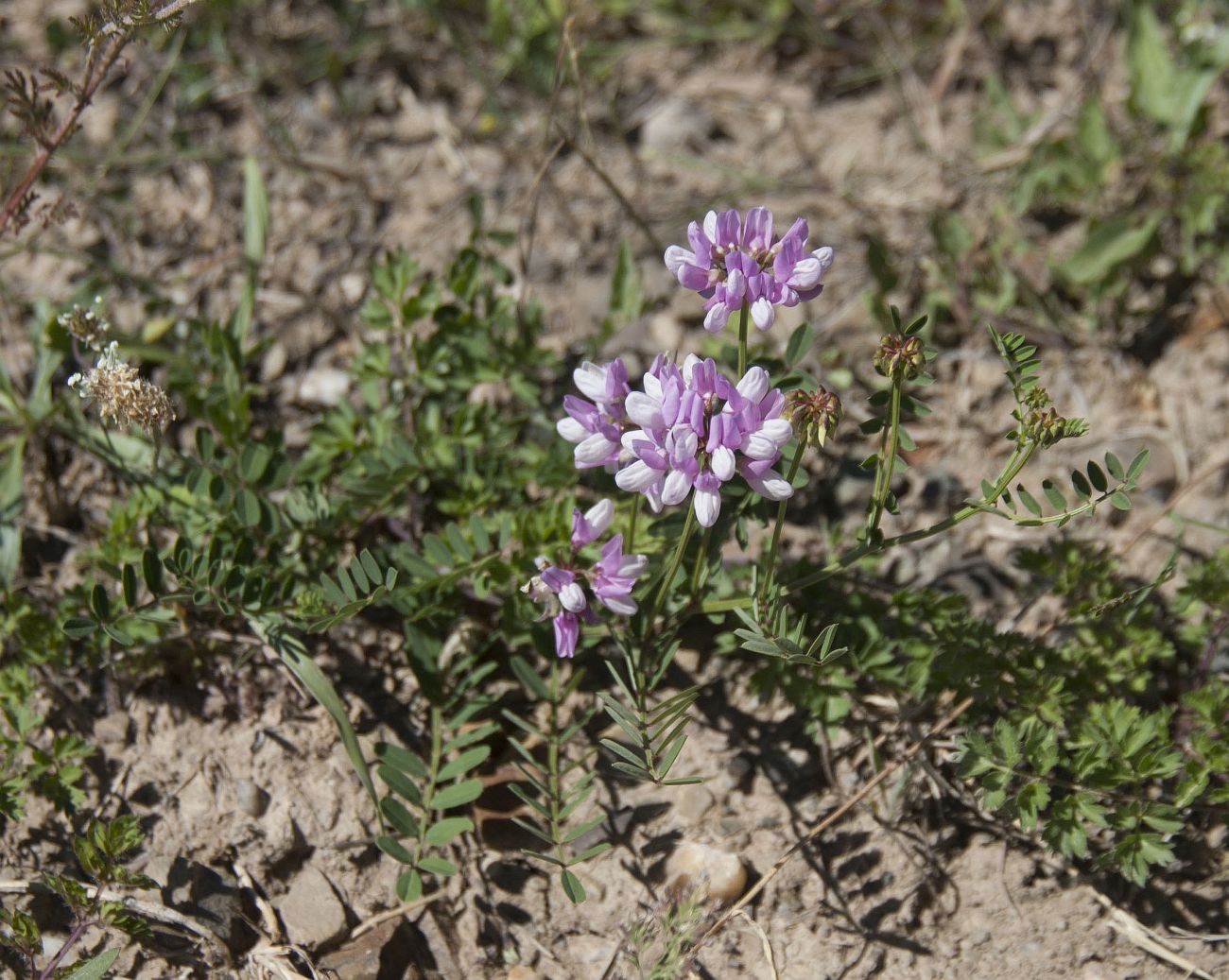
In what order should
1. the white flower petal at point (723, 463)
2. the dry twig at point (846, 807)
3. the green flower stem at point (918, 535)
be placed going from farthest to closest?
the dry twig at point (846, 807), the green flower stem at point (918, 535), the white flower petal at point (723, 463)

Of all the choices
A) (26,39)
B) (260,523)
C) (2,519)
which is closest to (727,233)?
(260,523)

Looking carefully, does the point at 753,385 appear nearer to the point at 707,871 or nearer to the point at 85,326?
the point at 707,871

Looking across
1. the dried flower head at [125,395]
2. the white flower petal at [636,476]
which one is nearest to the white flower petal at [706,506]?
the white flower petal at [636,476]

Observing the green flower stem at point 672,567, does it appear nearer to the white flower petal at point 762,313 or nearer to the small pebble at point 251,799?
the white flower petal at point 762,313

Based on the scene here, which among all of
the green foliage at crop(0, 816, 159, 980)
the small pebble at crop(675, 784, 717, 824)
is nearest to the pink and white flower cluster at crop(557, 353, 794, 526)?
the small pebble at crop(675, 784, 717, 824)

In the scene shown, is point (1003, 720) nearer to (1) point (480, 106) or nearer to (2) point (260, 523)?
(2) point (260, 523)

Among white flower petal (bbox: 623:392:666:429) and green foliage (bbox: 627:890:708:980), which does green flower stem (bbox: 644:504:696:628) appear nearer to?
white flower petal (bbox: 623:392:666:429)
